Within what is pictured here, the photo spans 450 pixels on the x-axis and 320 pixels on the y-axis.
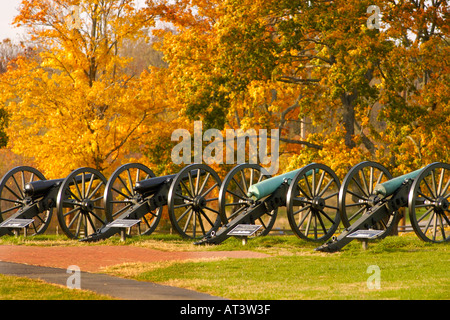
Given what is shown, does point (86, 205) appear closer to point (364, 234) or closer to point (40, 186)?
point (40, 186)

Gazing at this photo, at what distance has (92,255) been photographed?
38.8 ft

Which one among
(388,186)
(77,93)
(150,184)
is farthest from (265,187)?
(77,93)

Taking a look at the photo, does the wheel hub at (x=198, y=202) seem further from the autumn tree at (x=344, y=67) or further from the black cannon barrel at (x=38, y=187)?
the autumn tree at (x=344, y=67)

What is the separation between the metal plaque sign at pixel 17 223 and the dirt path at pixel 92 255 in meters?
1.18

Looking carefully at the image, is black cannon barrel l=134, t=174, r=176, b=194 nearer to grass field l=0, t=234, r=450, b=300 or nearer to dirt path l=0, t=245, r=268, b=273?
grass field l=0, t=234, r=450, b=300

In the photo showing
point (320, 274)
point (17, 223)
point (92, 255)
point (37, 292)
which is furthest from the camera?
point (17, 223)

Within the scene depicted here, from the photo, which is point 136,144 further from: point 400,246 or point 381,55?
point 400,246

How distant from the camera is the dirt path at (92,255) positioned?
36.0 feet

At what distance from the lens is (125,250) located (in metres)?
12.6

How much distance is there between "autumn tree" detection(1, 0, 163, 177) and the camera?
20594 millimetres

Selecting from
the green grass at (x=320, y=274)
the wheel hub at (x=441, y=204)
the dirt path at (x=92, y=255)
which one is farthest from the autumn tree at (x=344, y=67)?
the dirt path at (x=92, y=255)

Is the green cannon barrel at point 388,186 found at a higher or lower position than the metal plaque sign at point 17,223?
higher

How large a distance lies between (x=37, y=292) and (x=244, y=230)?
221 inches
